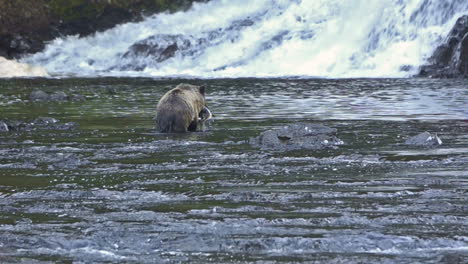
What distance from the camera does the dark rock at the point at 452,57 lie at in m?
40.4

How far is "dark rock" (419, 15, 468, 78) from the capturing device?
4038 centimetres

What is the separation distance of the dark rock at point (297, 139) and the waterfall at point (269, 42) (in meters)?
25.3

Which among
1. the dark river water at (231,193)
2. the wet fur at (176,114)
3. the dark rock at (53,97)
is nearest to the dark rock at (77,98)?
the dark rock at (53,97)

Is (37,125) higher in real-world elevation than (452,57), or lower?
higher

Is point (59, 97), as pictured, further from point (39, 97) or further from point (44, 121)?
point (44, 121)

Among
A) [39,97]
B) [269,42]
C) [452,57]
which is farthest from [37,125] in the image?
[269,42]

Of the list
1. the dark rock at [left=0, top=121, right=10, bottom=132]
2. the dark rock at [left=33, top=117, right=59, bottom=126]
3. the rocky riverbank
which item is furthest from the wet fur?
the rocky riverbank

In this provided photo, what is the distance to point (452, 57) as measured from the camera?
41.5 metres

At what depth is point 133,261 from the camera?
8812mm

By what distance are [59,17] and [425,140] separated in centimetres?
5141

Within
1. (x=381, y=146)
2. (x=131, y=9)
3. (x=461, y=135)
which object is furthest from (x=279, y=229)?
(x=131, y=9)

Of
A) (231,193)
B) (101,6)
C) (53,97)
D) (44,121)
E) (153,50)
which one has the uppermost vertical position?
(101,6)

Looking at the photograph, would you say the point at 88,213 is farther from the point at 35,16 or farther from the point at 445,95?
the point at 35,16

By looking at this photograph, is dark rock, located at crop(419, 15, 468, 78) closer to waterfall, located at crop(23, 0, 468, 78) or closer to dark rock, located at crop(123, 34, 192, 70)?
waterfall, located at crop(23, 0, 468, 78)
